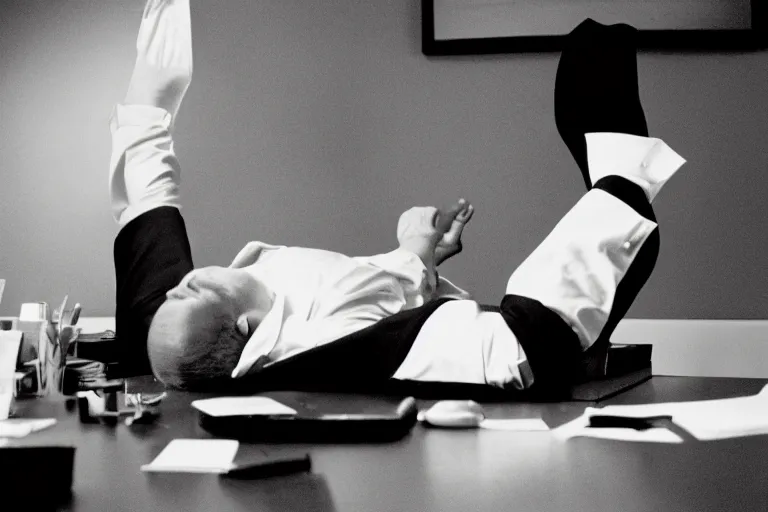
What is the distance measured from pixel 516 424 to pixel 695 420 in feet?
0.58

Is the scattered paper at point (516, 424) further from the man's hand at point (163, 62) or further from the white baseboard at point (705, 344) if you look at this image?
the white baseboard at point (705, 344)

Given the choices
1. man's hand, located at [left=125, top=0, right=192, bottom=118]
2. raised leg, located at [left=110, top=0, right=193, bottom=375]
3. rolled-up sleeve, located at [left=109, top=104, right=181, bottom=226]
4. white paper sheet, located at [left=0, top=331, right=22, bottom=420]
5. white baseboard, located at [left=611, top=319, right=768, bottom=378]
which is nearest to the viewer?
white paper sheet, located at [left=0, top=331, right=22, bottom=420]

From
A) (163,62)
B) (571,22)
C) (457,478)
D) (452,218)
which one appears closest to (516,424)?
(457,478)

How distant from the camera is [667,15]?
6.35 feet

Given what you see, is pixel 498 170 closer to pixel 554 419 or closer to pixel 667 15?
pixel 667 15

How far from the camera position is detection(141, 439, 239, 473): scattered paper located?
585 mm

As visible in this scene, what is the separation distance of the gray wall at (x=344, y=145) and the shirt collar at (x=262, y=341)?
0.94 meters

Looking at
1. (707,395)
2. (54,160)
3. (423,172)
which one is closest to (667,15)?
(423,172)

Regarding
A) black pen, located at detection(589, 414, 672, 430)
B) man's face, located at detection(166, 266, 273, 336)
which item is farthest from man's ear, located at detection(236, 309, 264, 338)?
black pen, located at detection(589, 414, 672, 430)

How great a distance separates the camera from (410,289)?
4.18ft

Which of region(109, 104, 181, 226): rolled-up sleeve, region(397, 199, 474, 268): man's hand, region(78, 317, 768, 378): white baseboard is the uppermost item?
region(109, 104, 181, 226): rolled-up sleeve

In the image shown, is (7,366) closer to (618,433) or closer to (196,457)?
(196,457)

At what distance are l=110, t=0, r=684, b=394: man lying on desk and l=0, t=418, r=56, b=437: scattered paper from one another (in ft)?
0.80

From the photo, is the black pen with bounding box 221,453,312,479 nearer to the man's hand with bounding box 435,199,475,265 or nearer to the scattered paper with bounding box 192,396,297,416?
the scattered paper with bounding box 192,396,297,416
